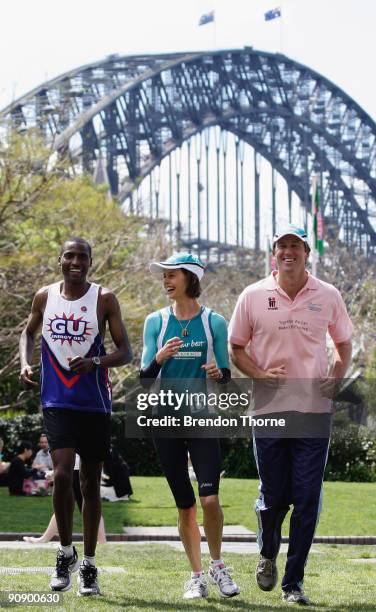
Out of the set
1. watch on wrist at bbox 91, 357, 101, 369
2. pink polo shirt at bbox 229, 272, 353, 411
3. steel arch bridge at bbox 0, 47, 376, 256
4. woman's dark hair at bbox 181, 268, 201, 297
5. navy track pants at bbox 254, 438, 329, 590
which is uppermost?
steel arch bridge at bbox 0, 47, 376, 256

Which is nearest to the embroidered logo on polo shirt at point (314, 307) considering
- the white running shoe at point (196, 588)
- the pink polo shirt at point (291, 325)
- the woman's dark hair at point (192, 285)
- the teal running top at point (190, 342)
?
the pink polo shirt at point (291, 325)

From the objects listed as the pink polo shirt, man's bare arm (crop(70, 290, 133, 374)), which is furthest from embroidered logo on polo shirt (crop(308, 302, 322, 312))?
man's bare arm (crop(70, 290, 133, 374))

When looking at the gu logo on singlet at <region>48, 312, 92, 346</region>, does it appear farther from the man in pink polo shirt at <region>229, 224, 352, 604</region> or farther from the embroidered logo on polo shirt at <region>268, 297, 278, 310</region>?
the embroidered logo on polo shirt at <region>268, 297, 278, 310</region>

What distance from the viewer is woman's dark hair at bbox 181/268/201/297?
7.57 m

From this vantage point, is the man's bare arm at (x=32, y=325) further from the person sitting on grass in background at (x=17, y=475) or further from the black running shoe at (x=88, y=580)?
the person sitting on grass in background at (x=17, y=475)

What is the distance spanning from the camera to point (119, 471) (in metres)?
20.4

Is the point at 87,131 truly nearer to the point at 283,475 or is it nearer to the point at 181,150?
the point at 181,150

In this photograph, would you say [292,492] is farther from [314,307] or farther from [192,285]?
[192,285]

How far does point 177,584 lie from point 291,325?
5.74 ft

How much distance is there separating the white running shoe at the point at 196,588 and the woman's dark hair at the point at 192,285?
1.54 meters

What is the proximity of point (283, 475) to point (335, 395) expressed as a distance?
0.51 metres

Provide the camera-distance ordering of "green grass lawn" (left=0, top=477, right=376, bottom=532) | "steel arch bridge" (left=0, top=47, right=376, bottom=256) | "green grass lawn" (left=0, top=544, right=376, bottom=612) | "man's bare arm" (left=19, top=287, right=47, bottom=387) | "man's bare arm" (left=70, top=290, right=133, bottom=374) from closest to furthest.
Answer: "green grass lawn" (left=0, top=544, right=376, bottom=612)
"man's bare arm" (left=70, top=290, right=133, bottom=374)
"man's bare arm" (left=19, top=287, right=47, bottom=387)
"green grass lawn" (left=0, top=477, right=376, bottom=532)
"steel arch bridge" (left=0, top=47, right=376, bottom=256)

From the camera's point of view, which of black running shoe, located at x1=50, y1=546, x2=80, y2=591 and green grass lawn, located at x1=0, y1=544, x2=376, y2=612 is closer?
green grass lawn, located at x1=0, y1=544, x2=376, y2=612

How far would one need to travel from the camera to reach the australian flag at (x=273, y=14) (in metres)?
84.9
